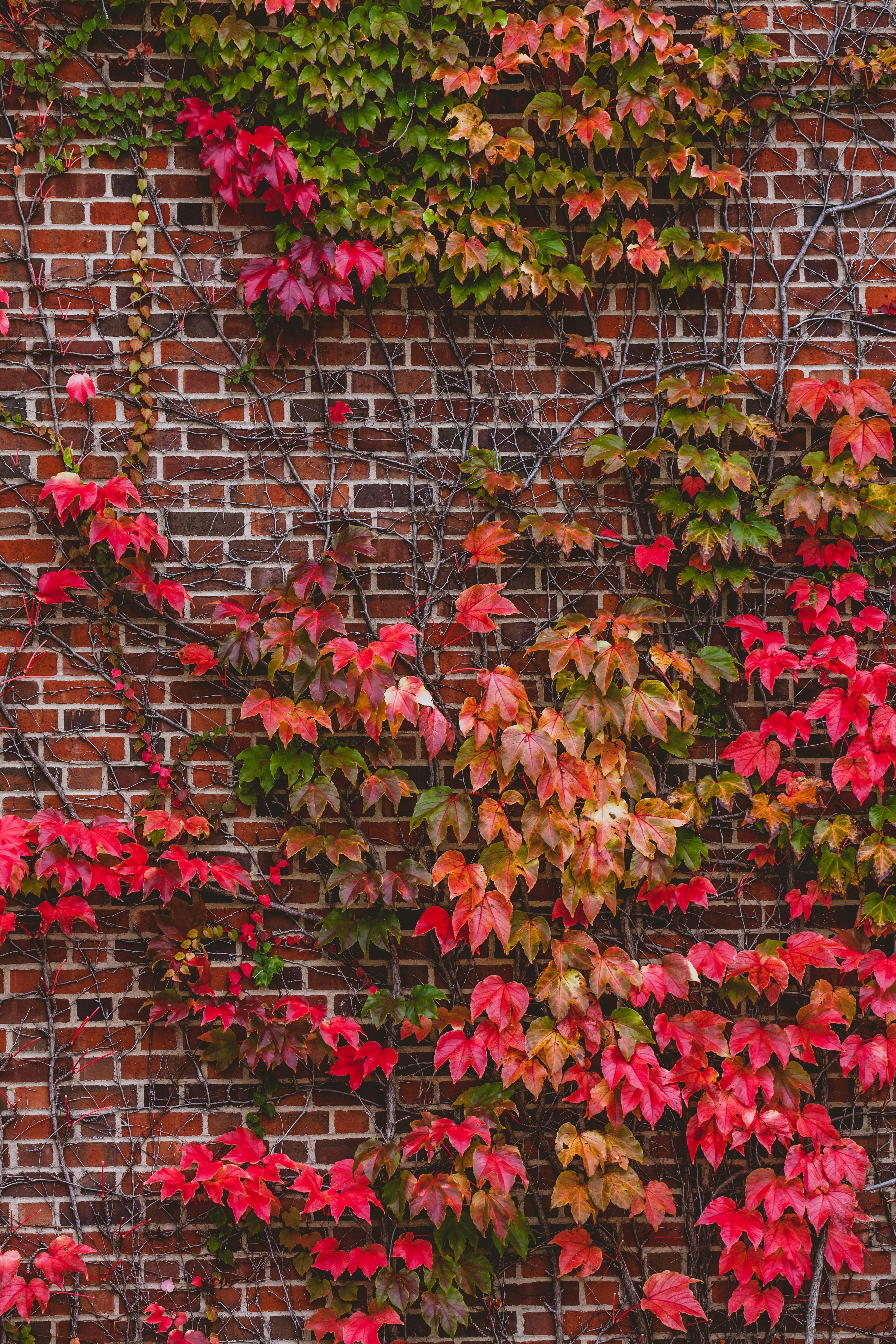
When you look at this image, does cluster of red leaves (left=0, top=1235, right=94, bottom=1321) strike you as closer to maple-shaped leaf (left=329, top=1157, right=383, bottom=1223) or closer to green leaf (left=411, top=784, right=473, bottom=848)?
maple-shaped leaf (left=329, top=1157, right=383, bottom=1223)

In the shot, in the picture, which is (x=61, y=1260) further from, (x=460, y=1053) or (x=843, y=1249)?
(x=843, y=1249)

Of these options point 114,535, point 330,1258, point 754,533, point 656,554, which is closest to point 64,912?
point 114,535

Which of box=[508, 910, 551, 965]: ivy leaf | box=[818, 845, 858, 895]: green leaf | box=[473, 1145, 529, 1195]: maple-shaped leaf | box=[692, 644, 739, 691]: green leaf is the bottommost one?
box=[473, 1145, 529, 1195]: maple-shaped leaf

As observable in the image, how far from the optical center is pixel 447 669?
2412mm

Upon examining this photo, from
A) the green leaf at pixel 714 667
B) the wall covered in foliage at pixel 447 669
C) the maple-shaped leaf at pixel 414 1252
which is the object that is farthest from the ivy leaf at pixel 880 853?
the maple-shaped leaf at pixel 414 1252

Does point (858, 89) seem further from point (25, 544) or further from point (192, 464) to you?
point (25, 544)

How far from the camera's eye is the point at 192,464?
241cm

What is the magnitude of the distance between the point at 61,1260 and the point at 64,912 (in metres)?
0.84

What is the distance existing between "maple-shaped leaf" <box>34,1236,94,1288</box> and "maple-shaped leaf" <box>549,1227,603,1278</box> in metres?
1.16

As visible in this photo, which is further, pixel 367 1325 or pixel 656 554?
pixel 656 554

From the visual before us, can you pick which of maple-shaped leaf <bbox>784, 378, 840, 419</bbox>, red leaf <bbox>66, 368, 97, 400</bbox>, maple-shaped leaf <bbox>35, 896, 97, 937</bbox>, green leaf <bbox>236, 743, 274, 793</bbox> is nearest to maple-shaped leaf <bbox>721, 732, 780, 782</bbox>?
maple-shaped leaf <bbox>784, 378, 840, 419</bbox>

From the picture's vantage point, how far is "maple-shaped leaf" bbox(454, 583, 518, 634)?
7.22 feet

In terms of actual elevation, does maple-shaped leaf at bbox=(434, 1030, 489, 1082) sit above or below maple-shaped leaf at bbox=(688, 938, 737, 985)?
below

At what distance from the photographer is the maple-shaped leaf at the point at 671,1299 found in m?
2.21
